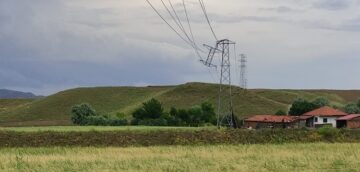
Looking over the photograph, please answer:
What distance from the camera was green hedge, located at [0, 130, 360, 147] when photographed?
54.6 meters

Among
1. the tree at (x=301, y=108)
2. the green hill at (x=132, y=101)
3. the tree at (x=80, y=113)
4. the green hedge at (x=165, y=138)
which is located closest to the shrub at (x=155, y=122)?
the tree at (x=80, y=113)

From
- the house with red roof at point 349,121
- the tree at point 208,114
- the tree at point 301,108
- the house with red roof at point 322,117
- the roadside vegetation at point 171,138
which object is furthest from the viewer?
the tree at point 301,108

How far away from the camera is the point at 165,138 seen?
5684 cm

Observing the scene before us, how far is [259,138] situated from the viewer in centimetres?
5747

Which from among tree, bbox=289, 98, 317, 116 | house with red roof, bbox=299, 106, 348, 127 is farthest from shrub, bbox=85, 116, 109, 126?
tree, bbox=289, 98, 317, 116

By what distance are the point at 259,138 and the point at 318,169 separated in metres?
28.3

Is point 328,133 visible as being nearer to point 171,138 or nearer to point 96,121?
point 171,138

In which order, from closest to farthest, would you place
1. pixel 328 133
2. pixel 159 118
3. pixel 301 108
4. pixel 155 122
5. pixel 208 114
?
pixel 328 133 < pixel 155 122 < pixel 159 118 < pixel 208 114 < pixel 301 108

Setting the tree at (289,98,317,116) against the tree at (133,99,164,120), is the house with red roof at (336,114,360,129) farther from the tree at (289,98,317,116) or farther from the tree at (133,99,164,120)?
the tree at (133,99,164,120)

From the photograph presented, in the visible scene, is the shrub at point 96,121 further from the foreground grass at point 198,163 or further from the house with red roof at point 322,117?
the foreground grass at point 198,163

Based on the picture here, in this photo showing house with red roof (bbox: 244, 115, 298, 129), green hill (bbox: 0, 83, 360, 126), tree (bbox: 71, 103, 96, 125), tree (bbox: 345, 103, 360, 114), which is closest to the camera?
house with red roof (bbox: 244, 115, 298, 129)

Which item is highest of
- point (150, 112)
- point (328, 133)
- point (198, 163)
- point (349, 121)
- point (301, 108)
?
point (301, 108)

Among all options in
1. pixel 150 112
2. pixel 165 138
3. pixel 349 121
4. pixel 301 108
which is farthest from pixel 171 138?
pixel 301 108

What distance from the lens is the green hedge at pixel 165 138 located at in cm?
5462
